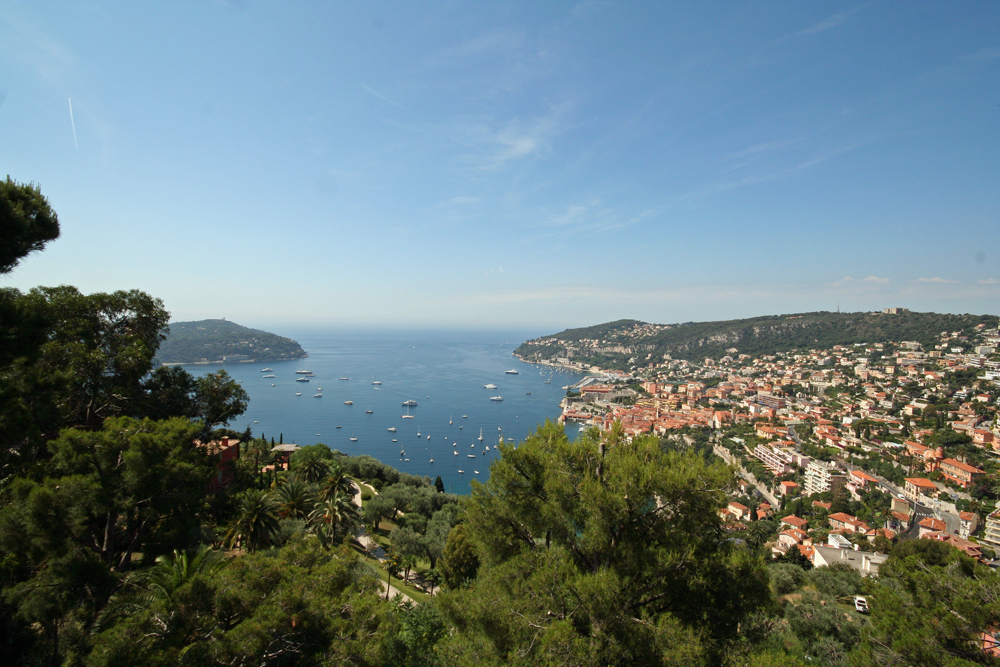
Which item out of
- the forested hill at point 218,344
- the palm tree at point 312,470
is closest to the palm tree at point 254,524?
the palm tree at point 312,470

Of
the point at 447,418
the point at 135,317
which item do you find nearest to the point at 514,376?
the point at 447,418

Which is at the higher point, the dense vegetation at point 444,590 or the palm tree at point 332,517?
the dense vegetation at point 444,590

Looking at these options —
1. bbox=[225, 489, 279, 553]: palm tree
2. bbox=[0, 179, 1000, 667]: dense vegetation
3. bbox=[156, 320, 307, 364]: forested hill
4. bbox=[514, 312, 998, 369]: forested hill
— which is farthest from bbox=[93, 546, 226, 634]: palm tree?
bbox=[514, 312, 998, 369]: forested hill

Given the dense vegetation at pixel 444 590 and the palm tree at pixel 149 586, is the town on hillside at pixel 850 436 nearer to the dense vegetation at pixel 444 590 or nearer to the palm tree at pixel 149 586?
the dense vegetation at pixel 444 590

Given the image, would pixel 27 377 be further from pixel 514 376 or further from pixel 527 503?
pixel 514 376

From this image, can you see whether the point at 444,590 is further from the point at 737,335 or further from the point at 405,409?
the point at 737,335

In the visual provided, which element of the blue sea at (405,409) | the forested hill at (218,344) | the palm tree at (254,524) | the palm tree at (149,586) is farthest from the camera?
the forested hill at (218,344)
